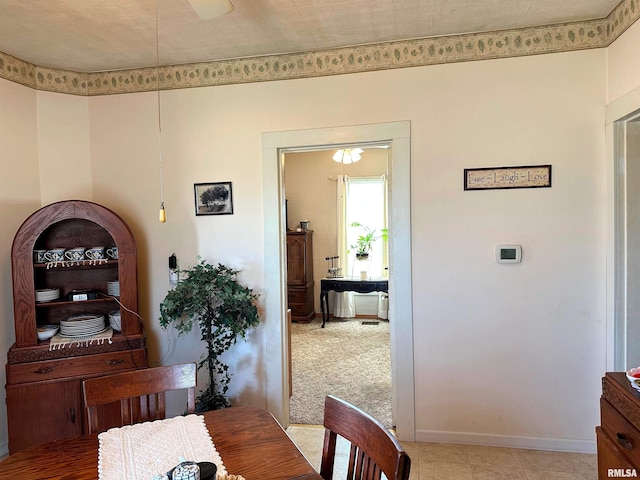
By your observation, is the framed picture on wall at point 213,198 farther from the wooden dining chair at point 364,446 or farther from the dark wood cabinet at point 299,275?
the dark wood cabinet at point 299,275

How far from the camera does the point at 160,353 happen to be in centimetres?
292

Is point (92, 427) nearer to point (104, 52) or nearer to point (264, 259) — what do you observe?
point (264, 259)

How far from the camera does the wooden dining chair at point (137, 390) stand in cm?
155

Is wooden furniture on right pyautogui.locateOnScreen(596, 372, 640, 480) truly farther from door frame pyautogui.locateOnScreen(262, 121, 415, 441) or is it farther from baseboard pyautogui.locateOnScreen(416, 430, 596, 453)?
door frame pyautogui.locateOnScreen(262, 121, 415, 441)

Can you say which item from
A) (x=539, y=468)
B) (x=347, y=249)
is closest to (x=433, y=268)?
(x=539, y=468)

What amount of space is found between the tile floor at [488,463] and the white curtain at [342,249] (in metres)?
3.53

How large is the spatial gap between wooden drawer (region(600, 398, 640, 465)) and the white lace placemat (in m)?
1.44

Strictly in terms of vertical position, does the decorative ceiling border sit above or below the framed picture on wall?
above

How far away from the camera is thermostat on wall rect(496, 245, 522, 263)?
96.1 inches

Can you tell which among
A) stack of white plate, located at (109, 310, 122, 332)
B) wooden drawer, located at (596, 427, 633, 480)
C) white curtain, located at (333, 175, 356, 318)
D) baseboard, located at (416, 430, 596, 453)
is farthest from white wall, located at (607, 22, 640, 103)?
white curtain, located at (333, 175, 356, 318)

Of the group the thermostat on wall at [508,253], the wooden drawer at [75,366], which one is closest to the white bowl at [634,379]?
the thermostat on wall at [508,253]

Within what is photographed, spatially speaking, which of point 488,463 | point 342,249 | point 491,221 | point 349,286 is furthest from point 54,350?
point 342,249

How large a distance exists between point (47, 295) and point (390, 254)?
229cm

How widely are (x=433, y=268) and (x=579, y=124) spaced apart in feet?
4.03
